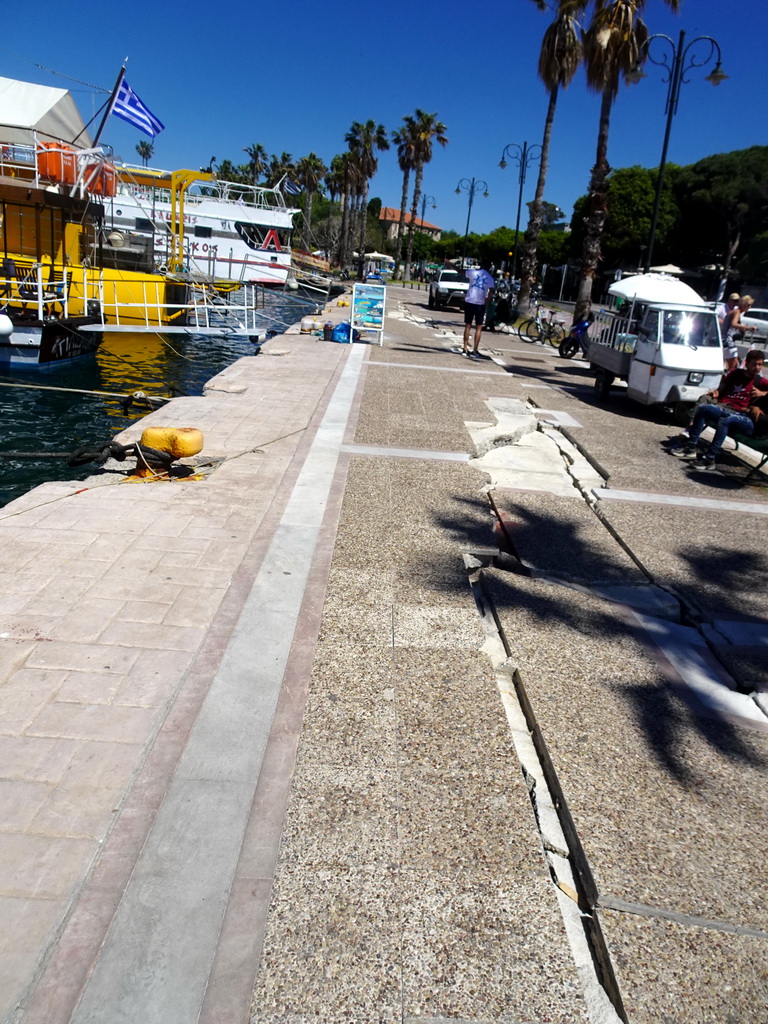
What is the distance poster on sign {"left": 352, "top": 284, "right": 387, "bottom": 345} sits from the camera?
57.4ft

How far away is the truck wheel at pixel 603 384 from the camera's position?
12617 millimetres

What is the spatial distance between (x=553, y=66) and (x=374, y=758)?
2714 cm

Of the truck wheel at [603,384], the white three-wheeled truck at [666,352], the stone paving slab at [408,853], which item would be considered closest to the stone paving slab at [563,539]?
the stone paving slab at [408,853]

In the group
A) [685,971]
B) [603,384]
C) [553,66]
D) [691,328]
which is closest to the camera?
[685,971]

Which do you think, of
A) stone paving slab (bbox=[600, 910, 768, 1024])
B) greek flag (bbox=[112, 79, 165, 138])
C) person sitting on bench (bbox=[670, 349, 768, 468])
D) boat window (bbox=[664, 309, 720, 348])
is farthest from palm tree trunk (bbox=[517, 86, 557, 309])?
stone paving slab (bbox=[600, 910, 768, 1024])

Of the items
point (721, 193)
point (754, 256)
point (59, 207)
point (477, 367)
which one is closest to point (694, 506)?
point (477, 367)

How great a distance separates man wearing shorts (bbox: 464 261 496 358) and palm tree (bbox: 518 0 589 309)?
10417 millimetres

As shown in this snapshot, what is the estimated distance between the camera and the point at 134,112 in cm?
1683

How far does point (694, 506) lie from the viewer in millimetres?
7352

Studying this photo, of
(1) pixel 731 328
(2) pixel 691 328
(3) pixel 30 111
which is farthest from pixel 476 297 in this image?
(3) pixel 30 111

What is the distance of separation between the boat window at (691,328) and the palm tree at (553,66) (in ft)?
50.8

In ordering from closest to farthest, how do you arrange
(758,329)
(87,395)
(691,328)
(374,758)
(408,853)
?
(408,853)
(374,758)
(691,328)
(87,395)
(758,329)

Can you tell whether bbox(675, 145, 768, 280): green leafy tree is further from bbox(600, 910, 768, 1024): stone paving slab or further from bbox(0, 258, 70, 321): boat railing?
bbox(600, 910, 768, 1024): stone paving slab

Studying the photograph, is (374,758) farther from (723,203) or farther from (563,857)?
(723,203)
